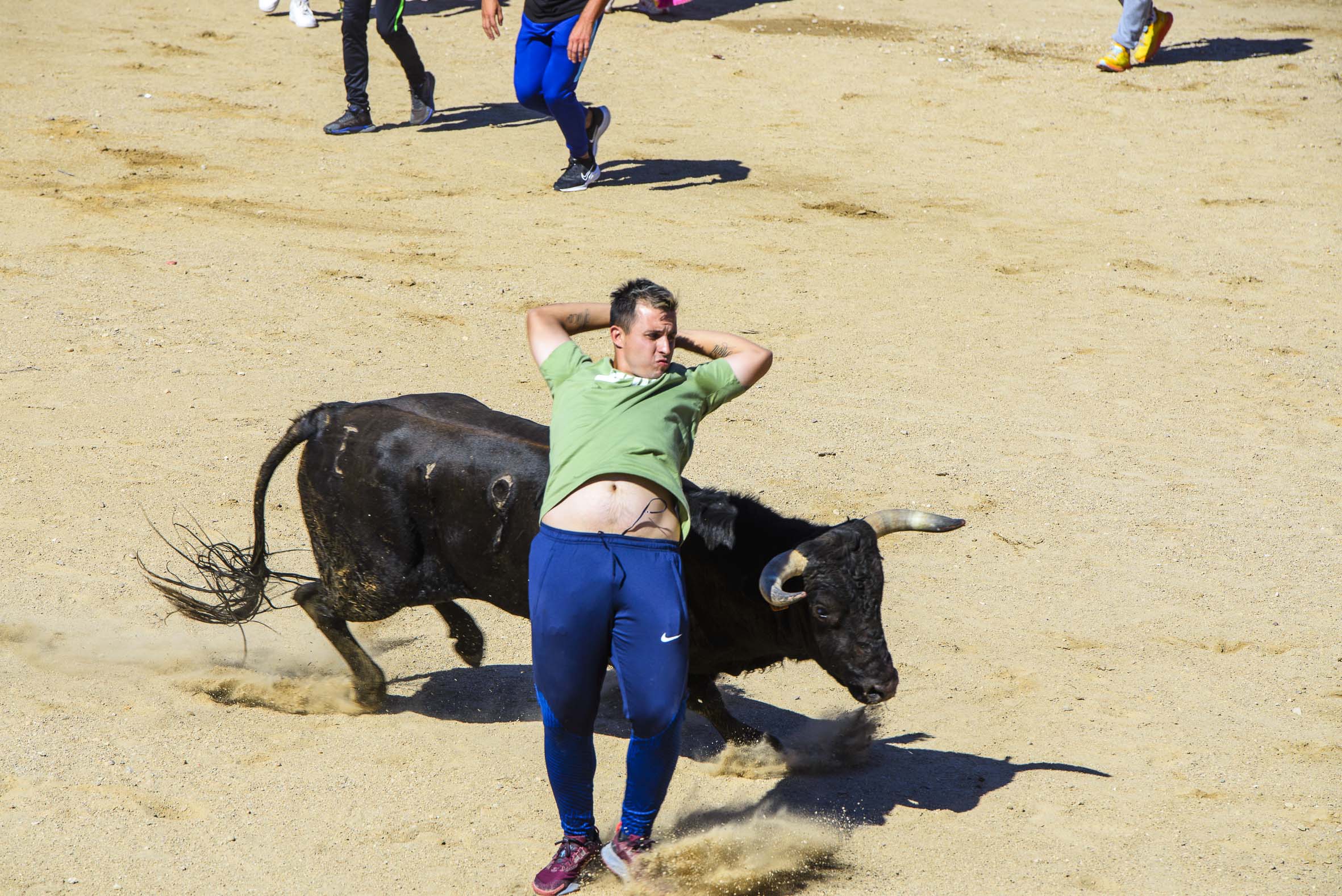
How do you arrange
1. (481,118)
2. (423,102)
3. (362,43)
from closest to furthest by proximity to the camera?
(362,43)
(423,102)
(481,118)

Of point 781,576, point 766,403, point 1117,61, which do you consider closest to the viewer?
point 781,576

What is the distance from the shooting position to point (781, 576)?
3922 mm

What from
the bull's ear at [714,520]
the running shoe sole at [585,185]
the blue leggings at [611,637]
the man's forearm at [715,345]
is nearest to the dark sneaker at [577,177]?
the running shoe sole at [585,185]

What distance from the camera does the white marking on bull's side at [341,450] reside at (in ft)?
15.5

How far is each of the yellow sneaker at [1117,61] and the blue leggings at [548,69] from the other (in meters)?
6.78

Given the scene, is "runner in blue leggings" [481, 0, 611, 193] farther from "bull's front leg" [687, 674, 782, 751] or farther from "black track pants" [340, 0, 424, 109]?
"bull's front leg" [687, 674, 782, 751]

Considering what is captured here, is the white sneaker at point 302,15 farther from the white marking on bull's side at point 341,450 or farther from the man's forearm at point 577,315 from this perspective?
the man's forearm at point 577,315

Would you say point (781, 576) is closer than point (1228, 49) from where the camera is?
Yes

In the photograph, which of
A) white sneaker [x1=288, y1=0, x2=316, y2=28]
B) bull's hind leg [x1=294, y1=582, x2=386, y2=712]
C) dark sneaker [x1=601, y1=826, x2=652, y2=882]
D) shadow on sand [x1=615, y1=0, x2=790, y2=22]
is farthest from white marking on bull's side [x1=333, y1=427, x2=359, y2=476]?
shadow on sand [x1=615, y1=0, x2=790, y2=22]

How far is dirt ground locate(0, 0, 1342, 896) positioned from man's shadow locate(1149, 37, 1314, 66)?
9cm

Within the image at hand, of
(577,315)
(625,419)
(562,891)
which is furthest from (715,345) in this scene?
(562,891)

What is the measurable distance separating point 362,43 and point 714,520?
8.86 meters

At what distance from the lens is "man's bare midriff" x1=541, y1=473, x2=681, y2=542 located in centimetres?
352

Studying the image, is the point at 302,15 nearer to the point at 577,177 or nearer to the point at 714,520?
the point at 577,177
